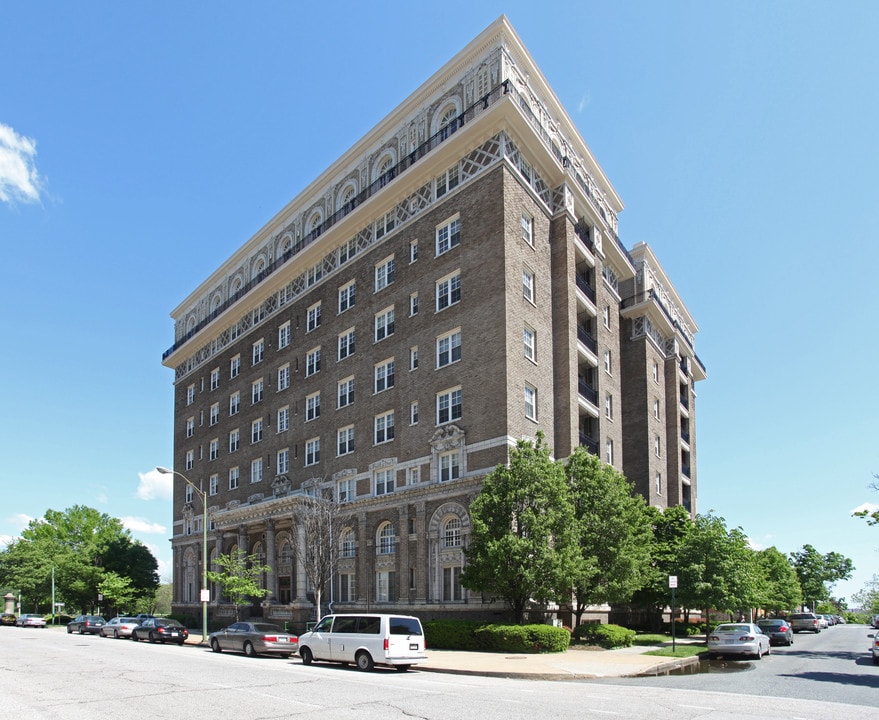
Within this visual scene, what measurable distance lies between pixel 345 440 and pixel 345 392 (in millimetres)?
2912

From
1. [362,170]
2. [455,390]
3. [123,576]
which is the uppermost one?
[362,170]

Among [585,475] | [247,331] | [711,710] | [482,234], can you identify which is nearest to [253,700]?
[711,710]

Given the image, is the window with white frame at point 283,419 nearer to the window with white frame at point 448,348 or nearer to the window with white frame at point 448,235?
the window with white frame at point 448,348

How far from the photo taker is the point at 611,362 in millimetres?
47094

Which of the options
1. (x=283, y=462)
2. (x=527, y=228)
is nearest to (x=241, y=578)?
(x=283, y=462)

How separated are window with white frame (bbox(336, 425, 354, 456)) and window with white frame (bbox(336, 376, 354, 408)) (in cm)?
154

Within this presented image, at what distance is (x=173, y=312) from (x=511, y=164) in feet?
151

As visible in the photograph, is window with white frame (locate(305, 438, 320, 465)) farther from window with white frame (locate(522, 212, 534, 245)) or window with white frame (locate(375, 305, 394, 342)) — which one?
window with white frame (locate(522, 212, 534, 245))

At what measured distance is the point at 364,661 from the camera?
896 inches

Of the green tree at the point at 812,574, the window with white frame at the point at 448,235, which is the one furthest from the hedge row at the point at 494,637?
the green tree at the point at 812,574

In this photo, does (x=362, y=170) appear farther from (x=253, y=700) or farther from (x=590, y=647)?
(x=253, y=700)

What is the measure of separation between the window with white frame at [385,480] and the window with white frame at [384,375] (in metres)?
4.56

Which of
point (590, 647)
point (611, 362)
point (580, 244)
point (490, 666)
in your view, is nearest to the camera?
point (490, 666)

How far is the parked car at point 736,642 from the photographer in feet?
97.8
